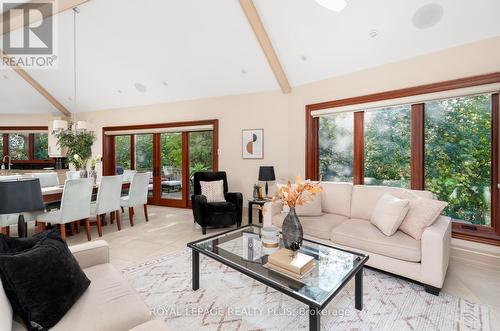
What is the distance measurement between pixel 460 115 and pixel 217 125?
4.02 meters

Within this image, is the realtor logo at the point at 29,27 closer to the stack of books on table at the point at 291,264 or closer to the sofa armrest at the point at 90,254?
the sofa armrest at the point at 90,254

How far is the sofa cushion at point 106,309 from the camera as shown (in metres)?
1.18

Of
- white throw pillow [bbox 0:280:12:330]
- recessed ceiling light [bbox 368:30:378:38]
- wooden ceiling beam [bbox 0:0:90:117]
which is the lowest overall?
white throw pillow [bbox 0:280:12:330]

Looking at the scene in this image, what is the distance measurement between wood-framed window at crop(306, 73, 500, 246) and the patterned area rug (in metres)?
1.44

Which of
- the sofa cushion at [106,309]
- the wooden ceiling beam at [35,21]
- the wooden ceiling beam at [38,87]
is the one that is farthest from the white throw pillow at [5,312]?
the wooden ceiling beam at [38,87]

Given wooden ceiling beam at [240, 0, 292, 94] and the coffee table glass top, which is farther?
wooden ceiling beam at [240, 0, 292, 94]

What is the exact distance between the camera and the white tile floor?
88.3 inches

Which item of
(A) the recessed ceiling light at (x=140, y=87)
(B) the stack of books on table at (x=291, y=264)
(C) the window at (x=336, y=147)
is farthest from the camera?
(A) the recessed ceiling light at (x=140, y=87)

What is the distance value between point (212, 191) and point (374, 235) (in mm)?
2721

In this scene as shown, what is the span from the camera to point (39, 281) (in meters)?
1.22

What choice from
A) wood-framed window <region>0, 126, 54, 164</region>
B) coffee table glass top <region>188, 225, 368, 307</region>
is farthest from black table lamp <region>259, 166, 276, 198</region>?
wood-framed window <region>0, 126, 54, 164</region>

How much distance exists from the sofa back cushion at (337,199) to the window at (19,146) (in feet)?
27.3

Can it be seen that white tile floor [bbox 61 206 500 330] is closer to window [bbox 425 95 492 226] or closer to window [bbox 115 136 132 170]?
window [bbox 425 95 492 226]

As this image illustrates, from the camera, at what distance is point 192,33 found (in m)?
3.95
